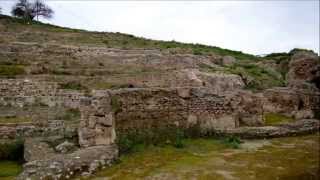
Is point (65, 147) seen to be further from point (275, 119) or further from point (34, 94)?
point (34, 94)

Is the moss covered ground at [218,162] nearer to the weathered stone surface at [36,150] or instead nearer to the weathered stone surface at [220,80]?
the weathered stone surface at [36,150]

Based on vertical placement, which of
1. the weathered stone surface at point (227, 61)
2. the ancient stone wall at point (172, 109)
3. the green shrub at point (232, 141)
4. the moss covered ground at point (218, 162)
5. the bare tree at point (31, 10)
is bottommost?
the moss covered ground at point (218, 162)

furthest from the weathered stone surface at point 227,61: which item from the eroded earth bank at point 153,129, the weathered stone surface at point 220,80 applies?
the eroded earth bank at point 153,129

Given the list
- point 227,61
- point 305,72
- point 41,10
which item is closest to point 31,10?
point 41,10

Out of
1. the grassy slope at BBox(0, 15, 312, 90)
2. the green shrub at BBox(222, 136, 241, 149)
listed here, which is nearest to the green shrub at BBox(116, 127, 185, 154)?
the green shrub at BBox(222, 136, 241, 149)

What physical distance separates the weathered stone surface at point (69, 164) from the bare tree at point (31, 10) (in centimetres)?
4415

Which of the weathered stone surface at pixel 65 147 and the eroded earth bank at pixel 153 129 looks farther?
the weathered stone surface at pixel 65 147

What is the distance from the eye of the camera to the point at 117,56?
29.6 m

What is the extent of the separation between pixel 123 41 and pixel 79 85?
58.4 feet

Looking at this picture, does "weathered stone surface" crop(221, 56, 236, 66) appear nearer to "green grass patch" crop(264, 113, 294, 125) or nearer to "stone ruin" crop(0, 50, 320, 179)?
"stone ruin" crop(0, 50, 320, 179)

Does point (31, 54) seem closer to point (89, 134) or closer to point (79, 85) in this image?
point (79, 85)

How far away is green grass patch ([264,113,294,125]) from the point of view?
1673cm

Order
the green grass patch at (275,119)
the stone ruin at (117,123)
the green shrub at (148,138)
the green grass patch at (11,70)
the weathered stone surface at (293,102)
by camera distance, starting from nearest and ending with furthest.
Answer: the stone ruin at (117,123), the green shrub at (148,138), the green grass patch at (275,119), the weathered stone surface at (293,102), the green grass patch at (11,70)

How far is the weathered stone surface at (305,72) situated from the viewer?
802 inches
